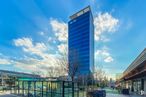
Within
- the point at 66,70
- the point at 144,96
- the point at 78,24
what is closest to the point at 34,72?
the point at 78,24

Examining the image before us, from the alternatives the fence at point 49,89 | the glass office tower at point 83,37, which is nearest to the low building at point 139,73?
the fence at point 49,89

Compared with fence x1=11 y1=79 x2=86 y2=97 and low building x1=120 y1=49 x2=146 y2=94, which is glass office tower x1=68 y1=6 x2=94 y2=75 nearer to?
low building x1=120 y1=49 x2=146 y2=94

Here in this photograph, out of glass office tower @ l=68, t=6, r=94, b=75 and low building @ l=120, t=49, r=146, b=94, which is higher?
glass office tower @ l=68, t=6, r=94, b=75

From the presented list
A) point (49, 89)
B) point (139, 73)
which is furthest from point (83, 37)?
point (49, 89)

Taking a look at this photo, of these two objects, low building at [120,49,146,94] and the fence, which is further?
low building at [120,49,146,94]

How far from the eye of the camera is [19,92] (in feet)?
121

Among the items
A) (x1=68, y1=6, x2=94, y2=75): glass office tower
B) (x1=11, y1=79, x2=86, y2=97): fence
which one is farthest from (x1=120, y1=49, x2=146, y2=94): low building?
(x1=68, y1=6, x2=94, y2=75): glass office tower

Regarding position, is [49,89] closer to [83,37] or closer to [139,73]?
[139,73]

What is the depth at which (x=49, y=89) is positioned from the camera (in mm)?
26234

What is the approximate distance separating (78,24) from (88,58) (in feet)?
67.5

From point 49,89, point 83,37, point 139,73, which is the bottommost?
point 49,89

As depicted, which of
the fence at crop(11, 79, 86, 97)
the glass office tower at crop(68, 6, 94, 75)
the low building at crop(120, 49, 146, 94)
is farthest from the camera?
the glass office tower at crop(68, 6, 94, 75)

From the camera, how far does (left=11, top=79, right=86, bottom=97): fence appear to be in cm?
2359

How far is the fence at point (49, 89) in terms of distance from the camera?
77.4 feet
